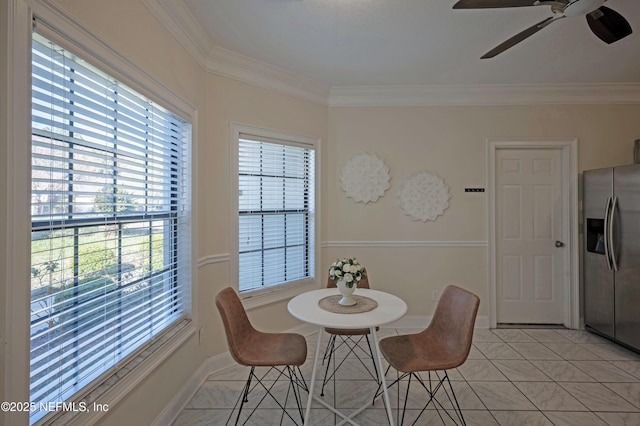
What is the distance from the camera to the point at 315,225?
130 inches

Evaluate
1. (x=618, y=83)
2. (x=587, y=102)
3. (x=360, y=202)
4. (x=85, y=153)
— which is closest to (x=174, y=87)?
(x=85, y=153)

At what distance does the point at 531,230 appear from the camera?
3.44m

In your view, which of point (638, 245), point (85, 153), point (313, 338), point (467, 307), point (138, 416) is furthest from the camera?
point (313, 338)

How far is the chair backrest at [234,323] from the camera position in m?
1.78

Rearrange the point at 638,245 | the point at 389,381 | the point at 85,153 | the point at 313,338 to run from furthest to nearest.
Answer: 1. the point at 313,338
2. the point at 638,245
3. the point at 389,381
4. the point at 85,153

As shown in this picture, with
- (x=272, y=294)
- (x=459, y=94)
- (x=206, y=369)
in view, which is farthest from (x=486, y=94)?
(x=206, y=369)

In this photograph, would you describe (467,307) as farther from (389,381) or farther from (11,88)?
(11,88)

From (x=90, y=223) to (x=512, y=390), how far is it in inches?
117

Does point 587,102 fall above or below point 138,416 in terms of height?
above

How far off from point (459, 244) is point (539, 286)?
106 cm

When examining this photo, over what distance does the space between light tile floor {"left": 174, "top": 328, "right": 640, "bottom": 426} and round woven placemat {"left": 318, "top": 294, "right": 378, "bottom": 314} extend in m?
0.72

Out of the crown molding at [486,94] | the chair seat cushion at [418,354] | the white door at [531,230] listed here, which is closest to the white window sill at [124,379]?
the chair seat cushion at [418,354]

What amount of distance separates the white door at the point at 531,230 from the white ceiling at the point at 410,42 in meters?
0.90

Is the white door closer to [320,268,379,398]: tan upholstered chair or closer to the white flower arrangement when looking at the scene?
[320,268,379,398]: tan upholstered chair
